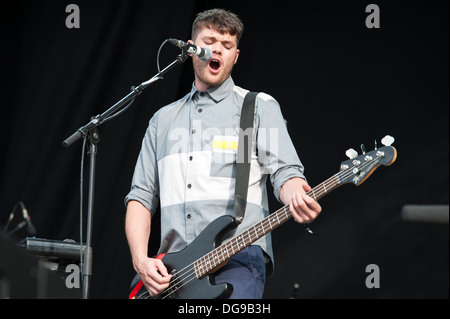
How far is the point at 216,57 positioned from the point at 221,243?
977 millimetres

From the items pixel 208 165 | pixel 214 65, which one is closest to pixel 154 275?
pixel 208 165

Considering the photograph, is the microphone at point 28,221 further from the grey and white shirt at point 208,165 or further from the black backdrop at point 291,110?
the grey and white shirt at point 208,165

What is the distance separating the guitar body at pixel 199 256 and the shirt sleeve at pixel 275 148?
11.8 inches

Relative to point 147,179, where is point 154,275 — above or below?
below

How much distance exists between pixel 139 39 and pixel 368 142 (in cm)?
171

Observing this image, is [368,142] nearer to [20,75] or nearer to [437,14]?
[437,14]

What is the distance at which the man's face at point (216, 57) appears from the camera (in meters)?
3.27

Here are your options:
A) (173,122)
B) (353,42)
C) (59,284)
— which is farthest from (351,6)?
(59,284)

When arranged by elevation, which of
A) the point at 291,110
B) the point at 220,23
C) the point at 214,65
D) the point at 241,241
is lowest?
the point at 241,241

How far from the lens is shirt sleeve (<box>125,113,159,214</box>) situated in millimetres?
3312

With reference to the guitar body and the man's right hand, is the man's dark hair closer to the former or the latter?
the guitar body

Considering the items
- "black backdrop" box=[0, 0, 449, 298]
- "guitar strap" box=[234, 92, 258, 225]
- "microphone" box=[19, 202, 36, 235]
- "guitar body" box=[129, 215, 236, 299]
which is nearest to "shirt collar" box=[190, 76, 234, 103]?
"guitar strap" box=[234, 92, 258, 225]

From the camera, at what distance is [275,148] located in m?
3.01

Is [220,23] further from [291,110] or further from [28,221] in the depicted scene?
[28,221]
